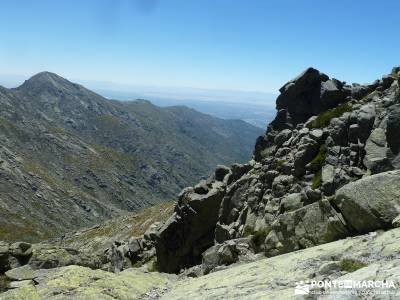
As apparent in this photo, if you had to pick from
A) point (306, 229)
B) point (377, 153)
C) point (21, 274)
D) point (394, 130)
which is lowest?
point (21, 274)

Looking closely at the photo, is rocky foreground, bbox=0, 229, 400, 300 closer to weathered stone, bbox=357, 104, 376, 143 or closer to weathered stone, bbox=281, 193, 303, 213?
weathered stone, bbox=281, 193, 303, 213

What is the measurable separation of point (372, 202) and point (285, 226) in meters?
8.39

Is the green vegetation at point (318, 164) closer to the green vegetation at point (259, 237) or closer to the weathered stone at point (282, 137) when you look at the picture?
the green vegetation at point (259, 237)

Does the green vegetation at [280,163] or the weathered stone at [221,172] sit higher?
the green vegetation at [280,163]

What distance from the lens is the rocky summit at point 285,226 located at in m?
22.6

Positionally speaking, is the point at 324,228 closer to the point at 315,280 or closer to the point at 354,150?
the point at 315,280

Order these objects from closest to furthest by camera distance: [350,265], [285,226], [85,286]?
[350,265]
[85,286]
[285,226]

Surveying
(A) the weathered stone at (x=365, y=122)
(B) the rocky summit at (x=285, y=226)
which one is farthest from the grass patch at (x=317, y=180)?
(A) the weathered stone at (x=365, y=122)

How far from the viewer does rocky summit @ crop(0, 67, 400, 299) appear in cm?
2256

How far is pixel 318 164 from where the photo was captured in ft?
137

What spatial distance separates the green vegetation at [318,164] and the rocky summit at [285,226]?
140 millimetres

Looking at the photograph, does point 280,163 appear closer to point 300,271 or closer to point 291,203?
point 291,203

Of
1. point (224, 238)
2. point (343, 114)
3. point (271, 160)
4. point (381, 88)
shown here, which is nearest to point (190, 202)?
point (224, 238)

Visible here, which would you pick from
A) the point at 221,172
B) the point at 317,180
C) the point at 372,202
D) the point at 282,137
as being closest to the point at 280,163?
the point at 317,180
